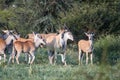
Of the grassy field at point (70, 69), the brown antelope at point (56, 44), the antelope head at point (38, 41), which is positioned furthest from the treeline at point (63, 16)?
the antelope head at point (38, 41)

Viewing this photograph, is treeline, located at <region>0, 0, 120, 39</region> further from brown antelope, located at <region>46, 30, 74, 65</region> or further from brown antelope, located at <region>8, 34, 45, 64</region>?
brown antelope, located at <region>8, 34, 45, 64</region>

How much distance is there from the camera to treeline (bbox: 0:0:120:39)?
990 inches

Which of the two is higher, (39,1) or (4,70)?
(39,1)

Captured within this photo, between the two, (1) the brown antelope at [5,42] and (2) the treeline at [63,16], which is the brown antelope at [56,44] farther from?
(2) the treeline at [63,16]

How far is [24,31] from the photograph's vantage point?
27062 millimetres

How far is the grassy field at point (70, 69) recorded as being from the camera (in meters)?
2.08

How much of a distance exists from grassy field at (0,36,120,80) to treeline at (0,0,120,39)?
201cm

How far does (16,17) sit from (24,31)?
1678mm

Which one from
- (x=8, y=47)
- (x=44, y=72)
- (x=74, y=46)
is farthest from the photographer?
(x=74, y=46)

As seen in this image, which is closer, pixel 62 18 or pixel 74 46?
pixel 74 46

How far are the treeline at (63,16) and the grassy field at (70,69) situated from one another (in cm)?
201

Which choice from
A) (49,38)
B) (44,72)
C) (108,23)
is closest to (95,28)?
(108,23)

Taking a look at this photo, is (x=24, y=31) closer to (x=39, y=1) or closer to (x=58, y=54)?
(x=39, y=1)

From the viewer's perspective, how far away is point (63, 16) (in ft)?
85.8
